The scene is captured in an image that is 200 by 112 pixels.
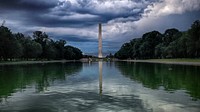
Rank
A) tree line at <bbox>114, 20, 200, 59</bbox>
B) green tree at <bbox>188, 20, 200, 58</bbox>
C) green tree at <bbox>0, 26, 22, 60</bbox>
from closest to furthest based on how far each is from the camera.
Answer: green tree at <bbox>0, 26, 22, 60</bbox>, green tree at <bbox>188, 20, 200, 58</bbox>, tree line at <bbox>114, 20, 200, 59</bbox>

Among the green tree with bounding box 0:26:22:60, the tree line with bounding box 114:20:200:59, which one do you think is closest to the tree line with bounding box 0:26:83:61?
the green tree with bounding box 0:26:22:60

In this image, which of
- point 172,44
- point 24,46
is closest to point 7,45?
point 24,46

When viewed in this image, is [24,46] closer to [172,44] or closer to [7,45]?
[7,45]

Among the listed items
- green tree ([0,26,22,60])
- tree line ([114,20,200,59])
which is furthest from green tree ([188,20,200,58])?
green tree ([0,26,22,60])

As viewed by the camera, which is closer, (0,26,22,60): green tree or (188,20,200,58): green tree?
(0,26,22,60): green tree

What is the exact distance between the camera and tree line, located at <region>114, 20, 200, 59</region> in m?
87.8

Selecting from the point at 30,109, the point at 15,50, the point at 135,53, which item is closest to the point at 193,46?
the point at 15,50

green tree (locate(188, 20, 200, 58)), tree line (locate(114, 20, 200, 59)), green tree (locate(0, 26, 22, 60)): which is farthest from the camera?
tree line (locate(114, 20, 200, 59))

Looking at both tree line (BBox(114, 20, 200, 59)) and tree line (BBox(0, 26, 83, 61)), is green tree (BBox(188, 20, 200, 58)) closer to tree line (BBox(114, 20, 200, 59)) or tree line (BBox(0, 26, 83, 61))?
tree line (BBox(114, 20, 200, 59))

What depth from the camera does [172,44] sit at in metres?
121

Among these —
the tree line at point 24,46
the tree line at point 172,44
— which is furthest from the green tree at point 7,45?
the tree line at point 172,44

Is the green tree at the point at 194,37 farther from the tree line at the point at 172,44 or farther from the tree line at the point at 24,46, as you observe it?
the tree line at the point at 24,46

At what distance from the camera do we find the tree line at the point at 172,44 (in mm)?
87812

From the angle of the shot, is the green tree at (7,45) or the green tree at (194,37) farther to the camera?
the green tree at (194,37)
